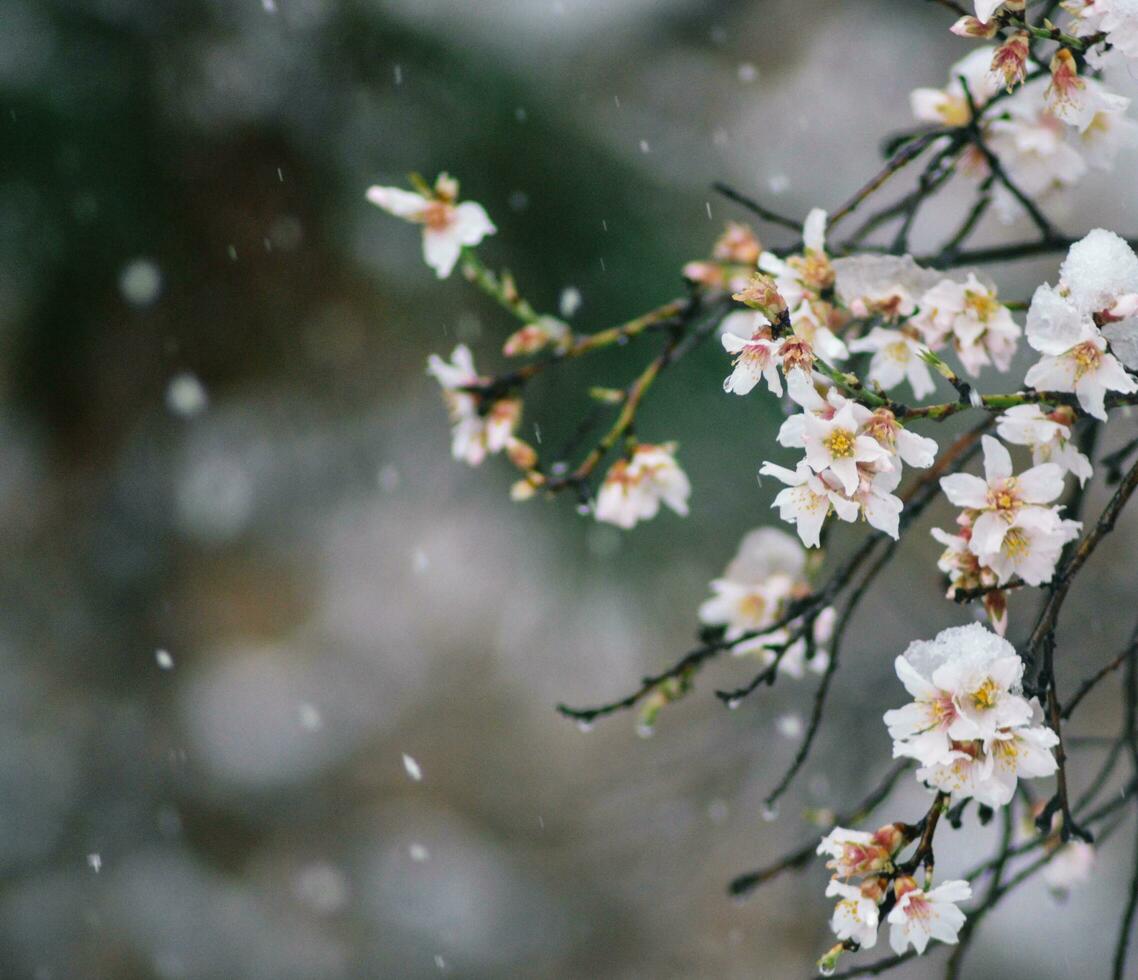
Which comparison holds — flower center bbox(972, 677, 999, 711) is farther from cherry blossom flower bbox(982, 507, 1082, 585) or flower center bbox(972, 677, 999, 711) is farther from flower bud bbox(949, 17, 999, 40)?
flower bud bbox(949, 17, 999, 40)

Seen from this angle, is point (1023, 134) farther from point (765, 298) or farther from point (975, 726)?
point (975, 726)

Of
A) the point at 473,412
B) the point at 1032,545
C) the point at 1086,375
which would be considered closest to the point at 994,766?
the point at 1032,545

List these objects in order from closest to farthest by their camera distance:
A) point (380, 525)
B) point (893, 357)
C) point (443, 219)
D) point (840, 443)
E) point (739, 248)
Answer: point (840, 443), point (893, 357), point (443, 219), point (739, 248), point (380, 525)

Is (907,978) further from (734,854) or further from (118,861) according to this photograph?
(118,861)

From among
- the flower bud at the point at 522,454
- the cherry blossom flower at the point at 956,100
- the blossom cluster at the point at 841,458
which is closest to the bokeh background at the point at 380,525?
the cherry blossom flower at the point at 956,100

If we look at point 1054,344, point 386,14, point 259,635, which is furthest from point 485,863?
point 1054,344
